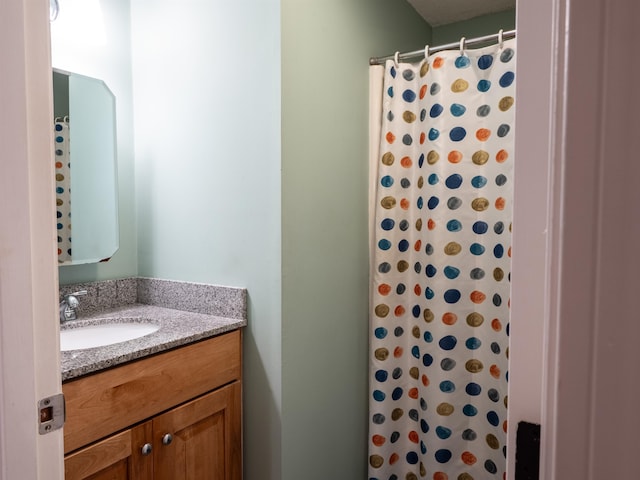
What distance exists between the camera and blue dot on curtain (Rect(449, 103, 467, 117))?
5.59 ft

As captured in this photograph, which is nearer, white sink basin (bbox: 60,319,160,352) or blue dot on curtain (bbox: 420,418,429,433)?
white sink basin (bbox: 60,319,160,352)

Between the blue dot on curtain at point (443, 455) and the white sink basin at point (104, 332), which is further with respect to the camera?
the blue dot on curtain at point (443, 455)

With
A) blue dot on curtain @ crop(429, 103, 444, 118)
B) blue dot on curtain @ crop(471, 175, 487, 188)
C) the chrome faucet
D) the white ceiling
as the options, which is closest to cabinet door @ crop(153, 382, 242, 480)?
the chrome faucet

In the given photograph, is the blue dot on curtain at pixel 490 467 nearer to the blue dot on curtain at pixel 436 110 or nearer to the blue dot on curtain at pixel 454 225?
the blue dot on curtain at pixel 454 225

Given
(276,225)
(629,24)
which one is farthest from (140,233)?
(629,24)

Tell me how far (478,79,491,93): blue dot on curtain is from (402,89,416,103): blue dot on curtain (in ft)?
0.87

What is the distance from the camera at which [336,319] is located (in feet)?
5.66

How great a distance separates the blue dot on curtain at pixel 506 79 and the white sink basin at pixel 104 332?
152 centimetres

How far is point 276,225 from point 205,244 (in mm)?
345

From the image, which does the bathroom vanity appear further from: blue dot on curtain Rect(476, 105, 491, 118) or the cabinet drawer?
blue dot on curtain Rect(476, 105, 491, 118)

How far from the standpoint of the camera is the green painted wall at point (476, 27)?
222 centimetres

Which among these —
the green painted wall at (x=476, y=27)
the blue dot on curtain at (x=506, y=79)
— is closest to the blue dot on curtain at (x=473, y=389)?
the blue dot on curtain at (x=506, y=79)

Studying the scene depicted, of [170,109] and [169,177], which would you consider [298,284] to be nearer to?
[169,177]

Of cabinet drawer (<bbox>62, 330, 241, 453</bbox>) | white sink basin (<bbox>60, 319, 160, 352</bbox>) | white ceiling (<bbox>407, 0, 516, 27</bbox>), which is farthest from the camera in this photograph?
white ceiling (<bbox>407, 0, 516, 27</bbox>)
